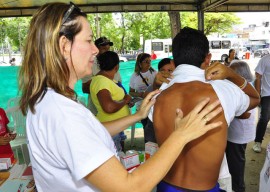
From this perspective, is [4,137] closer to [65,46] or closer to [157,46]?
[65,46]

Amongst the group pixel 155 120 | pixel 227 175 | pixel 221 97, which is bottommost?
pixel 227 175

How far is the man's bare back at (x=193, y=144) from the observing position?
4.53 feet

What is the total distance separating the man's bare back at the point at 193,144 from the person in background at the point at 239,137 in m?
1.44

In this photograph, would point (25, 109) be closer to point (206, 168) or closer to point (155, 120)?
point (155, 120)

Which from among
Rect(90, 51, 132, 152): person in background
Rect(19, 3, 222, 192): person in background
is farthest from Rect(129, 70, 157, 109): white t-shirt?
Rect(19, 3, 222, 192): person in background

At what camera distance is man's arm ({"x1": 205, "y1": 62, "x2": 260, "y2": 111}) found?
4.60 feet

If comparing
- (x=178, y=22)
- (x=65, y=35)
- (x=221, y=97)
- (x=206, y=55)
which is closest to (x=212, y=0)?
(x=178, y=22)

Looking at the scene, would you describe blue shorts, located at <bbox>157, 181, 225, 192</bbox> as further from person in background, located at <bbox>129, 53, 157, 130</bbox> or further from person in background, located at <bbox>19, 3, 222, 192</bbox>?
person in background, located at <bbox>129, 53, 157, 130</bbox>

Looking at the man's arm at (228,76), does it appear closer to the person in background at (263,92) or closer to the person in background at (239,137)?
the person in background at (239,137)

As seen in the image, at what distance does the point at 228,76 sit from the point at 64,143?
3.37 ft

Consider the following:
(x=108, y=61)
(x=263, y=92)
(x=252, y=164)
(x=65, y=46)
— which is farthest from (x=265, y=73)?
(x=65, y=46)

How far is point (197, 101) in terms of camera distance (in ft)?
4.48

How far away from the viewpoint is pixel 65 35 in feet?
2.98

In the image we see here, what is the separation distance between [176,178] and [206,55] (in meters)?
0.74
